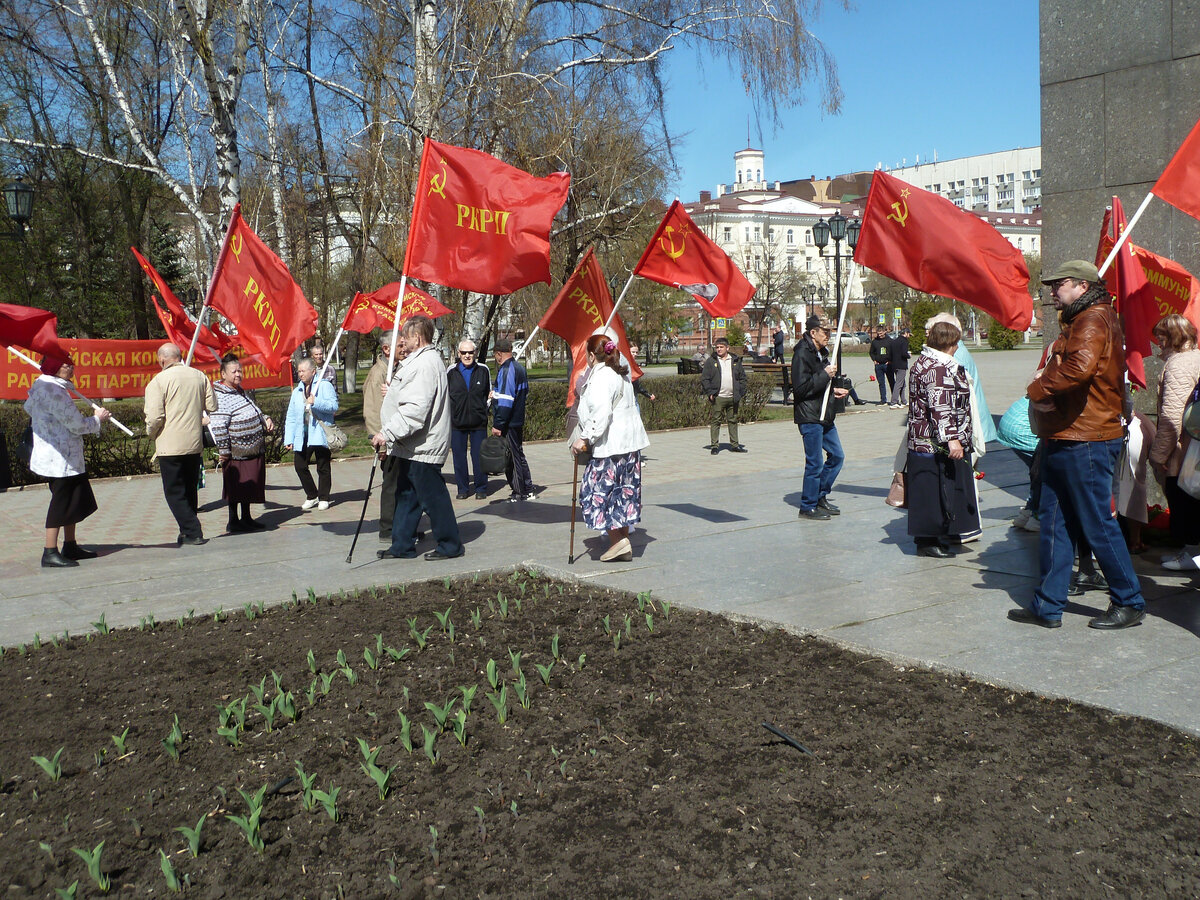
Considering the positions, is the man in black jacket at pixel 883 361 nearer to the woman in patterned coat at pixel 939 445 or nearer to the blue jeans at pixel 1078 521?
the woman in patterned coat at pixel 939 445

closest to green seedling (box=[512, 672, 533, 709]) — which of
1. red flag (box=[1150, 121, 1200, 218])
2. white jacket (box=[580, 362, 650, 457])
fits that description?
white jacket (box=[580, 362, 650, 457])

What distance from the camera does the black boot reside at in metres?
8.52

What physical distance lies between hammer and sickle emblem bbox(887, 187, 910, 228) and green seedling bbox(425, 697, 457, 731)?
17.0ft

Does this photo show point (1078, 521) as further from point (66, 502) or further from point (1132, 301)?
point (66, 502)

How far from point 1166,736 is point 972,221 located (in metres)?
4.73

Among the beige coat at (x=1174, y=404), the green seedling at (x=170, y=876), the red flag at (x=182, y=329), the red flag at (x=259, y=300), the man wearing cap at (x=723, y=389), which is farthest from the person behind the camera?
the man wearing cap at (x=723, y=389)

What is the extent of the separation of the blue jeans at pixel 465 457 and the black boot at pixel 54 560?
426cm

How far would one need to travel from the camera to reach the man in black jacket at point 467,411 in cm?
1198

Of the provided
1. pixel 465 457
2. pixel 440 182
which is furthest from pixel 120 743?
pixel 465 457

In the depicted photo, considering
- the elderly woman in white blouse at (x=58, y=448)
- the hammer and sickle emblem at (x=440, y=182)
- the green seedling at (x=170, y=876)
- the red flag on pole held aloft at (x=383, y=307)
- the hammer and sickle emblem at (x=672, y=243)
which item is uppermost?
the hammer and sickle emblem at (x=440, y=182)

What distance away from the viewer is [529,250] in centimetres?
847

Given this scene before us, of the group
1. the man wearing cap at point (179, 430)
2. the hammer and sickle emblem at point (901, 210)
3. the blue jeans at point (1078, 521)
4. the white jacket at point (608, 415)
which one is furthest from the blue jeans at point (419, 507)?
the blue jeans at point (1078, 521)

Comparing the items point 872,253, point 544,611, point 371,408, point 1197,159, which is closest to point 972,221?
point 872,253

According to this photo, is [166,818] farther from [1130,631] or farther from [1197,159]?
[1197,159]
